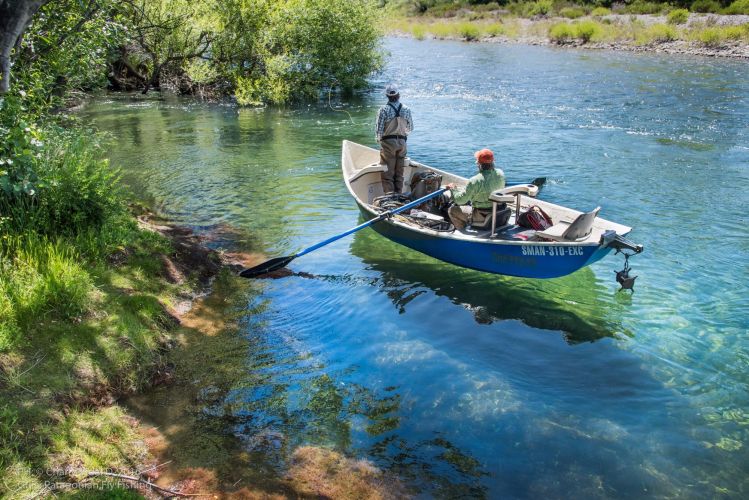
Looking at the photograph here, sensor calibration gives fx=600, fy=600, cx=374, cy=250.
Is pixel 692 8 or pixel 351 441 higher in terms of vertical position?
pixel 692 8

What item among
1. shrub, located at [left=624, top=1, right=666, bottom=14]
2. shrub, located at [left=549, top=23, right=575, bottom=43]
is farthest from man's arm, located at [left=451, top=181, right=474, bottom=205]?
shrub, located at [left=624, top=1, right=666, bottom=14]

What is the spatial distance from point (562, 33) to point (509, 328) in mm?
41755

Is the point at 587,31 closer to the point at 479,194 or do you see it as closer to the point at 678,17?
the point at 678,17

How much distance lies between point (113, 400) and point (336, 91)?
23.3 m

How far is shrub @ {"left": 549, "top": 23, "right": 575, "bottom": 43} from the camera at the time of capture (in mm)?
44388

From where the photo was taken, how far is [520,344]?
27.5 feet

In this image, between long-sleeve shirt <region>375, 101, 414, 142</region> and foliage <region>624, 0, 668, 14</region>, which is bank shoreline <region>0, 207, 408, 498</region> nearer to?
long-sleeve shirt <region>375, 101, 414, 142</region>

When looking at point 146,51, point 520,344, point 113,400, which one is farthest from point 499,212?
point 146,51

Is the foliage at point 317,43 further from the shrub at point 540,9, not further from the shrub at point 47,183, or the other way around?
the shrub at point 540,9

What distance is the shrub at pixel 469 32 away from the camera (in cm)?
5191

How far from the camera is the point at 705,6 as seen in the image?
45.4 metres

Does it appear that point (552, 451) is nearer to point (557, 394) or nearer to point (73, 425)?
point (557, 394)

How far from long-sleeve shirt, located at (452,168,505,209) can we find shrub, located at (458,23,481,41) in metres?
45.8

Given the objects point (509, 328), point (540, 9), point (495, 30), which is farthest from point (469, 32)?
point (509, 328)
